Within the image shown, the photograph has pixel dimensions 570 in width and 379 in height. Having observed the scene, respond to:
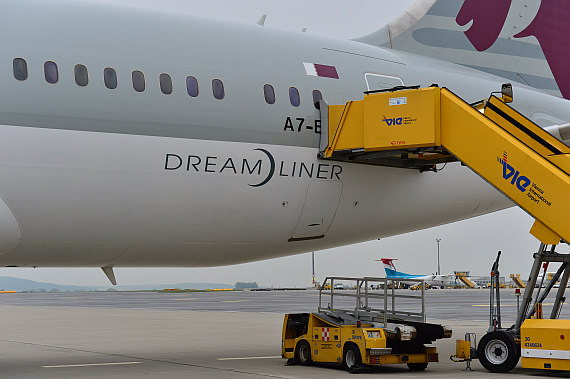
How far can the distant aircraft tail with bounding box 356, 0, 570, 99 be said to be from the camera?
703 inches

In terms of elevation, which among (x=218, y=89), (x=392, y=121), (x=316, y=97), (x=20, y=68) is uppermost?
(x=316, y=97)

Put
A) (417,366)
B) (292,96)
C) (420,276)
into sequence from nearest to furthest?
(292,96) < (417,366) < (420,276)

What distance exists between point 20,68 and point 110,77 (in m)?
1.35

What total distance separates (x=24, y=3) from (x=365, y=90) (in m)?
6.38

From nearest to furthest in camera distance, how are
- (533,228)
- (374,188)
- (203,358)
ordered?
(533,228)
(374,188)
(203,358)

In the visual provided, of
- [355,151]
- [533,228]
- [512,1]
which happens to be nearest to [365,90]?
[355,151]

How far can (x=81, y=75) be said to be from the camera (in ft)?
39.8

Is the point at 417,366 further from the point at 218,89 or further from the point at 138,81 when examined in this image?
the point at 138,81

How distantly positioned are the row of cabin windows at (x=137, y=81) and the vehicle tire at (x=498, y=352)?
5.22 m

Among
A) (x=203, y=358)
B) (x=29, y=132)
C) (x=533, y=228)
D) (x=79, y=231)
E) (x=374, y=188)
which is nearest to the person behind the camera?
(x=29, y=132)

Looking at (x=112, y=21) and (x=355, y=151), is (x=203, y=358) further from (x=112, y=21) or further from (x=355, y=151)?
(x=112, y=21)

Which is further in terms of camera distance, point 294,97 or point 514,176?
point 294,97

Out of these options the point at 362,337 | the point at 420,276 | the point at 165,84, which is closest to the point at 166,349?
the point at 362,337

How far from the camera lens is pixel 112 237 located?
12789mm
